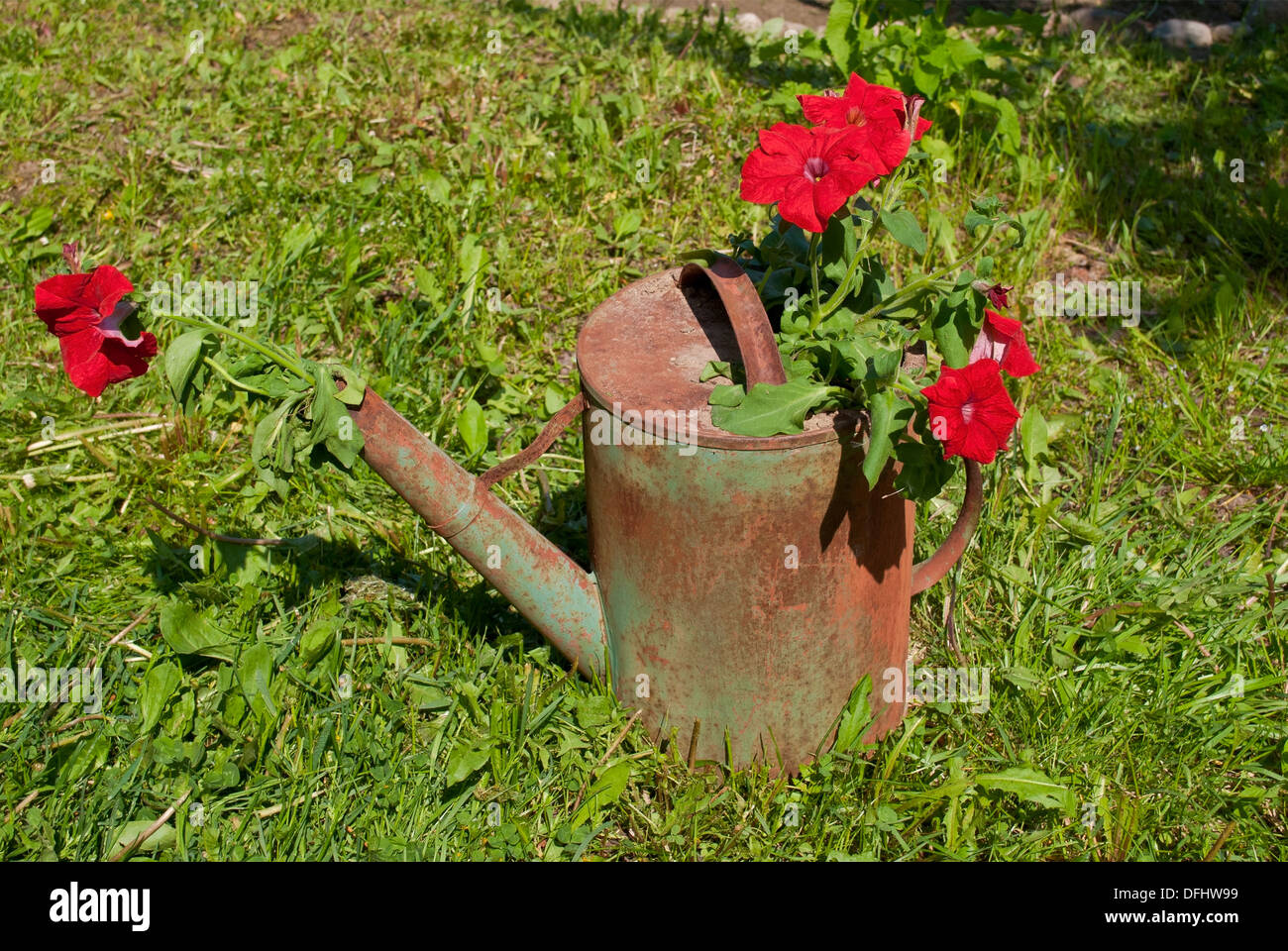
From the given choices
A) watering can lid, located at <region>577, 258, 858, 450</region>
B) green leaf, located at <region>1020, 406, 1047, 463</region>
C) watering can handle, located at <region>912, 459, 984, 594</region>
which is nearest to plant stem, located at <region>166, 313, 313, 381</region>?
watering can lid, located at <region>577, 258, 858, 450</region>

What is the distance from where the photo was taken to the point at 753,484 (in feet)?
5.87

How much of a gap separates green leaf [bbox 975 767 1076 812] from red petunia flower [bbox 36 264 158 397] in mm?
1578

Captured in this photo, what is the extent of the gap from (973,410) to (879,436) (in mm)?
139

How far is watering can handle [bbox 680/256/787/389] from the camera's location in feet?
5.77

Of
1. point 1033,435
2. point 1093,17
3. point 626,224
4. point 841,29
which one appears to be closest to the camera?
point 1033,435

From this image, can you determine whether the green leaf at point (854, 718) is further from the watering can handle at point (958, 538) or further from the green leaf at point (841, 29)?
the green leaf at point (841, 29)

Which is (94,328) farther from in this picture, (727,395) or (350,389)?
(727,395)

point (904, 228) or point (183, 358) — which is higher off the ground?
point (904, 228)

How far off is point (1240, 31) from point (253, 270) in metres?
3.56

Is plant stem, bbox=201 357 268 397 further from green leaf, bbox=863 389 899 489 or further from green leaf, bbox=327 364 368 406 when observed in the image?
green leaf, bbox=863 389 899 489

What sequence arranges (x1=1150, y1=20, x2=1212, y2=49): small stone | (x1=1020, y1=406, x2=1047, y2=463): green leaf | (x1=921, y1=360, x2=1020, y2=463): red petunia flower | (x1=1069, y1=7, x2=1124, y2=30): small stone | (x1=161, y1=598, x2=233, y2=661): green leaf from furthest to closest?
1. (x1=1069, y1=7, x2=1124, y2=30): small stone
2. (x1=1150, y1=20, x2=1212, y2=49): small stone
3. (x1=1020, y1=406, x2=1047, y2=463): green leaf
4. (x1=161, y1=598, x2=233, y2=661): green leaf
5. (x1=921, y1=360, x2=1020, y2=463): red petunia flower

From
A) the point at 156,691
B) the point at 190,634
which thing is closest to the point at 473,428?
the point at 190,634

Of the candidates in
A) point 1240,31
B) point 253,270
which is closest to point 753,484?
point 253,270

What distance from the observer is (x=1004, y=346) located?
68.0 inches
